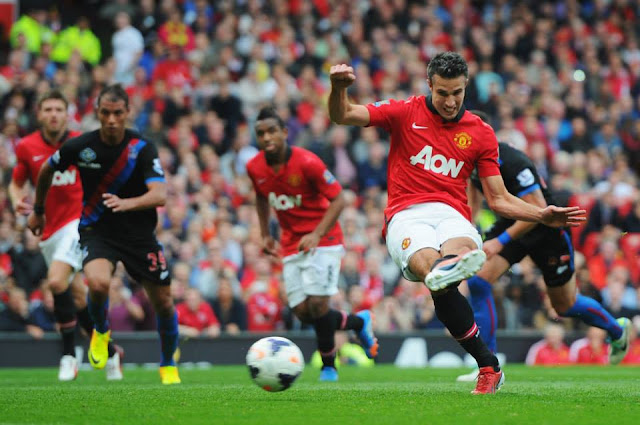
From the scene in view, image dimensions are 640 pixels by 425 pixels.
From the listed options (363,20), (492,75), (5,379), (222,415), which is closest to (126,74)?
(363,20)

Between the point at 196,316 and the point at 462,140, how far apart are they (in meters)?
7.80

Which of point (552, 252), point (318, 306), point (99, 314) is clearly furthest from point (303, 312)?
point (552, 252)

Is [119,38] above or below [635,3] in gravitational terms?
below

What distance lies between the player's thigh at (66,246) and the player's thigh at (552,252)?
14.6 feet

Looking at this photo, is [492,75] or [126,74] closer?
[126,74]

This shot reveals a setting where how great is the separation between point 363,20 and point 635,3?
6936 mm

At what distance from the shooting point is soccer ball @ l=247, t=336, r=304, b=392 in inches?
280

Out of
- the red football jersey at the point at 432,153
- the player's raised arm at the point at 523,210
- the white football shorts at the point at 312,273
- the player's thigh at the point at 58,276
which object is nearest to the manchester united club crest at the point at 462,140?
the red football jersey at the point at 432,153

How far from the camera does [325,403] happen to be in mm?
6730

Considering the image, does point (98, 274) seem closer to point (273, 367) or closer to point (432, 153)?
point (273, 367)

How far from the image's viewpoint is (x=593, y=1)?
23969 millimetres

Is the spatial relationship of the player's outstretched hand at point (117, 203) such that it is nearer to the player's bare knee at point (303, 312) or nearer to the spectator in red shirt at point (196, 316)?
the player's bare knee at point (303, 312)

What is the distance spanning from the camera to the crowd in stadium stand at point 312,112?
15180 mm

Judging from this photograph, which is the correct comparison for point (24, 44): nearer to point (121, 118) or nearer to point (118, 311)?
point (118, 311)
